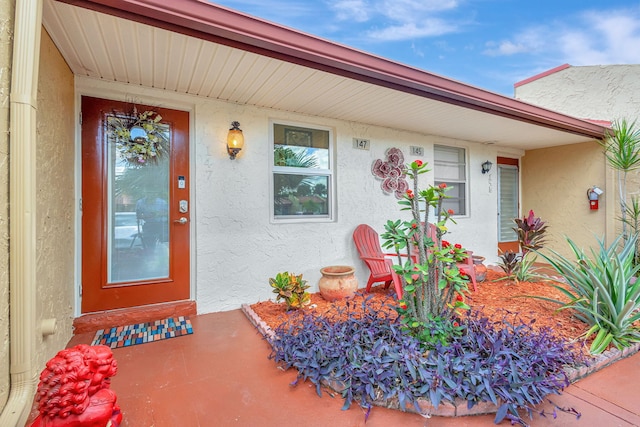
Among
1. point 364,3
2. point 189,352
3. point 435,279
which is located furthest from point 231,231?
point 364,3

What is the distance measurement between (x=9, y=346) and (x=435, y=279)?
2.40 m

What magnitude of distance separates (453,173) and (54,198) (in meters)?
5.21

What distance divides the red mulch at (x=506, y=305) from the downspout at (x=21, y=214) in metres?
1.61

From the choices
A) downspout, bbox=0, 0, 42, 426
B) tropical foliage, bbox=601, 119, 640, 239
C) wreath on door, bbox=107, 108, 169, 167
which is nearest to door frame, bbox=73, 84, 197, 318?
wreath on door, bbox=107, 108, 169, 167

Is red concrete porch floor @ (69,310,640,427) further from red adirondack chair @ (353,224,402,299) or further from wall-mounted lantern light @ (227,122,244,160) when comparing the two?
wall-mounted lantern light @ (227,122,244,160)

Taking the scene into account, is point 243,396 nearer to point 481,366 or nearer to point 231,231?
point 481,366

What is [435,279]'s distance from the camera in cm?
210

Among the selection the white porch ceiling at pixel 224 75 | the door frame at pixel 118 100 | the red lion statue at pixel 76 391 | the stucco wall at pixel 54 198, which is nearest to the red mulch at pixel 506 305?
the door frame at pixel 118 100

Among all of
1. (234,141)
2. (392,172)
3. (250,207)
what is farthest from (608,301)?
(234,141)

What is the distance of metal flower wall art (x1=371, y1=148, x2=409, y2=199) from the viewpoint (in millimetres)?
4125

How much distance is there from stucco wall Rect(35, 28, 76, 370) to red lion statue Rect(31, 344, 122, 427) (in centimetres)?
51

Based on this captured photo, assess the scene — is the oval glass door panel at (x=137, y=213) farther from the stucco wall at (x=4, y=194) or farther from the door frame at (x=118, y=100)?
the stucco wall at (x=4, y=194)

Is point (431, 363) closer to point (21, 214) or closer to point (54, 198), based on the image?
point (21, 214)

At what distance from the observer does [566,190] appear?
207 inches
